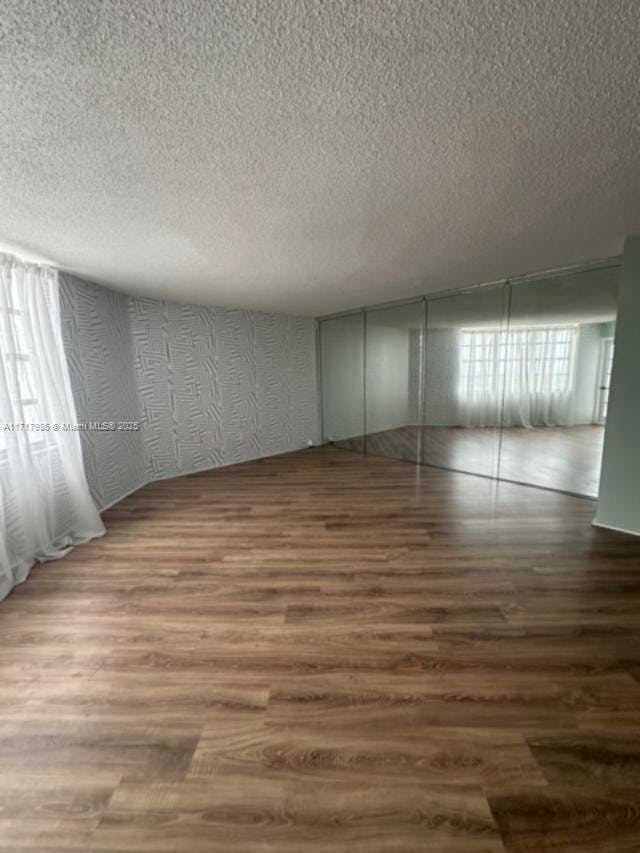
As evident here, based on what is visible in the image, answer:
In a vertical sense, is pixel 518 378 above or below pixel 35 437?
above

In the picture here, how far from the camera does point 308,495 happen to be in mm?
3770

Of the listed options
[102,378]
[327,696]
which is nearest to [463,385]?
[327,696]

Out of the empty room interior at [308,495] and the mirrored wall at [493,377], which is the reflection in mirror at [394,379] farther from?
the empty room interior at [308,495]

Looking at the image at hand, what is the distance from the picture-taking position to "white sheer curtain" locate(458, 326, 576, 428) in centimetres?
430

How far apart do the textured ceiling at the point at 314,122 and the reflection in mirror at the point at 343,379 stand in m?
3.22

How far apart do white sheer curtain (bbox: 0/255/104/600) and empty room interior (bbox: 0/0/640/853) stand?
0.02m

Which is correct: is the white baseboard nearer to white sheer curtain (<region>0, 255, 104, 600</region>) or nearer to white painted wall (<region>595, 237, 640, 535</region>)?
white painted wall (<region>595, 237, 640, 535</region>)

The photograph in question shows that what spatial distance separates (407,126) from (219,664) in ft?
7.76

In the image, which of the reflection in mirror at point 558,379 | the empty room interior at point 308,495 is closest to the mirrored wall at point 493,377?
the reflection in mirror at point 558,379

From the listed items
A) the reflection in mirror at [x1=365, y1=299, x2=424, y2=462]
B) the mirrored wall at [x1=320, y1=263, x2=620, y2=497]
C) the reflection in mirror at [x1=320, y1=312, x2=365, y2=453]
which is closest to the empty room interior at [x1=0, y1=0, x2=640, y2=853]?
the mirrored wall at [x1=320, y1=263, x2=620, y2=497]

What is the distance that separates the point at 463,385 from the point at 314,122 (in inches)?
161

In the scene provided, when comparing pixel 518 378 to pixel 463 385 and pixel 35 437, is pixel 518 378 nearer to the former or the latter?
pixel 463 385

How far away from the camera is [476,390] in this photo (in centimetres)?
462

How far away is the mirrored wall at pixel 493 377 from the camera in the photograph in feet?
12.4
